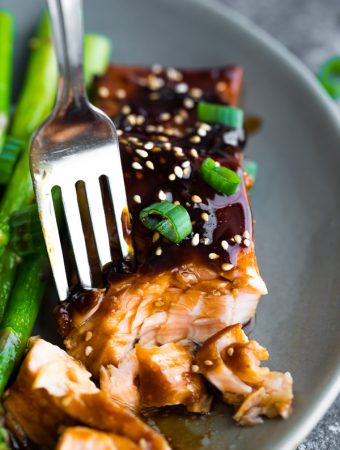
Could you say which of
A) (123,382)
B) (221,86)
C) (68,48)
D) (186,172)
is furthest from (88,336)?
(221,86)

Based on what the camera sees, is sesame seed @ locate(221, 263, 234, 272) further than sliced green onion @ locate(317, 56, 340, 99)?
No

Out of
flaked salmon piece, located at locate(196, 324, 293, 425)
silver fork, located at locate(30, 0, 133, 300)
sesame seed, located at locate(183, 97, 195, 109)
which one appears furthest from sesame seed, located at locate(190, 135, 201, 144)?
flaked salmon piece, located at locate(196, 324, 293, 425)

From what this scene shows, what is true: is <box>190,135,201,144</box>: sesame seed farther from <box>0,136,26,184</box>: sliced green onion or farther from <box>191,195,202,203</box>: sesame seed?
<box>0,136,26,184</box>: sliced green onion

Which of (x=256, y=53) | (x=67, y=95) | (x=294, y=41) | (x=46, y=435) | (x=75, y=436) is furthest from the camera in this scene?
(x=294, y=41)

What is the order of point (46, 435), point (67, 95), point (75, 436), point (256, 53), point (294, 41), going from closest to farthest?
point (75, 436) → point (46, 435) → point (67, 95) → point (256, 53) → point (294, 41)

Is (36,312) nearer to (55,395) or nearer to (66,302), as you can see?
(66,302)

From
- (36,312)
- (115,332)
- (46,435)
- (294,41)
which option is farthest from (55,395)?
(294,41)

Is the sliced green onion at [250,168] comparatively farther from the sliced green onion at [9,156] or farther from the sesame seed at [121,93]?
the sliced green onion at [9,156]
